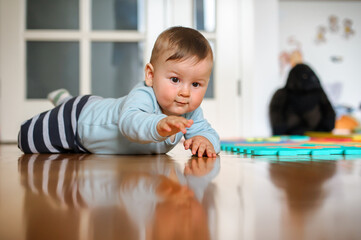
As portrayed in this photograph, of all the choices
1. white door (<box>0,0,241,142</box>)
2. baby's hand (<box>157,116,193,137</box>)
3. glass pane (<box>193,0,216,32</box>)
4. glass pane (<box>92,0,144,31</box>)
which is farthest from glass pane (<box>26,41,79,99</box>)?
baby's hand (<box>157,116,193,137</box>)

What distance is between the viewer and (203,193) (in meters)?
0.41

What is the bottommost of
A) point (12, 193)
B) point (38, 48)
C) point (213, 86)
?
point (12, 193)

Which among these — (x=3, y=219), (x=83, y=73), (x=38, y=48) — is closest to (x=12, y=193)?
(x=3, y=219)

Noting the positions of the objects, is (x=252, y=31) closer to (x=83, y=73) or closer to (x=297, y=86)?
(x=297, y=86)

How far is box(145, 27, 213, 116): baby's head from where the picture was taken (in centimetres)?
91

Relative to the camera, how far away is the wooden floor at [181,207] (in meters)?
0.26

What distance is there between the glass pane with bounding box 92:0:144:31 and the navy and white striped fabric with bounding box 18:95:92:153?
1.27 metres

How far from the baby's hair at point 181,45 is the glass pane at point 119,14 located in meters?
1.43

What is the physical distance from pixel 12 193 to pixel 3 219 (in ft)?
0.43

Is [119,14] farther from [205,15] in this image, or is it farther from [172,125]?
[172,125]


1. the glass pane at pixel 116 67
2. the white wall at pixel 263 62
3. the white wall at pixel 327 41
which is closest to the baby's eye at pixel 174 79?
the glass pane at pixel 116 67

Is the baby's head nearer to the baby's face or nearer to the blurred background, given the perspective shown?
the baby's face

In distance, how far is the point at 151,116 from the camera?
2.73 ft

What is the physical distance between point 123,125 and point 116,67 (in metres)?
1.48
